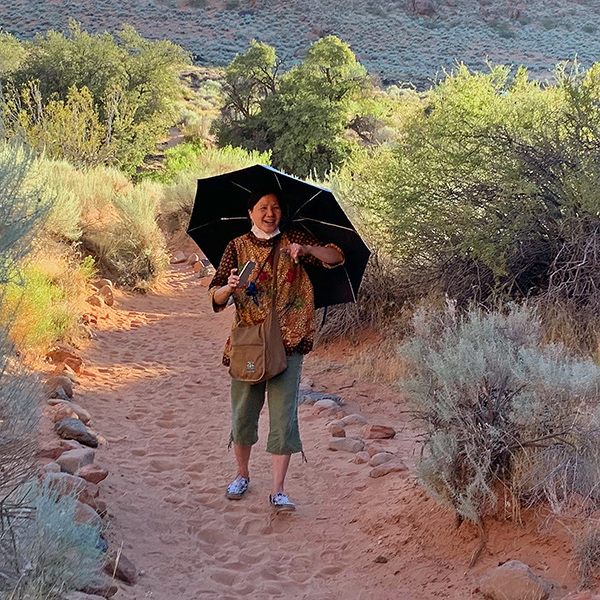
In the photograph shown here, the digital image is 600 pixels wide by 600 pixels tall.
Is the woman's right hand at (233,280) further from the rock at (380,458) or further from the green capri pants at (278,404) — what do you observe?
the rock at (380,458)

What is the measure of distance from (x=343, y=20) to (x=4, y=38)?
26.4 meters

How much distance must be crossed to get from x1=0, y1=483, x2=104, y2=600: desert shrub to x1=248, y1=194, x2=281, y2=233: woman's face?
70.7 inches

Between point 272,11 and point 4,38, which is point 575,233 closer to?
point 4,38

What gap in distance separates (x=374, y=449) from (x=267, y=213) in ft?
6.72

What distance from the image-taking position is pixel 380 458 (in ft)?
16.8

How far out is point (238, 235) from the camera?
15.3 feet

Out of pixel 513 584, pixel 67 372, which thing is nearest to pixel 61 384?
pixel 67 372

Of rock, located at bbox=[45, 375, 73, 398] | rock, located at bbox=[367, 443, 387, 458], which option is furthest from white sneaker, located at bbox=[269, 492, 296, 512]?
rock, located at bbox=[45, 375, 73, 398]

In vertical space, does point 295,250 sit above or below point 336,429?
above

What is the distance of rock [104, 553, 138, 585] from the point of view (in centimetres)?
351

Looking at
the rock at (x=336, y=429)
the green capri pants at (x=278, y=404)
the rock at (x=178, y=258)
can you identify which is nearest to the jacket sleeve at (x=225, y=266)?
the green capri pants at (x=278, y=404)

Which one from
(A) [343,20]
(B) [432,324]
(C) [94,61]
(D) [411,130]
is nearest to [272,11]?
(A) [343,20]

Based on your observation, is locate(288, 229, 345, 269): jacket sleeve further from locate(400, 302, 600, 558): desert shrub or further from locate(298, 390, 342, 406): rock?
locate(298, 390, 342, 406): rock

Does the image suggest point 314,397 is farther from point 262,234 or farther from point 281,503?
point 262,234
